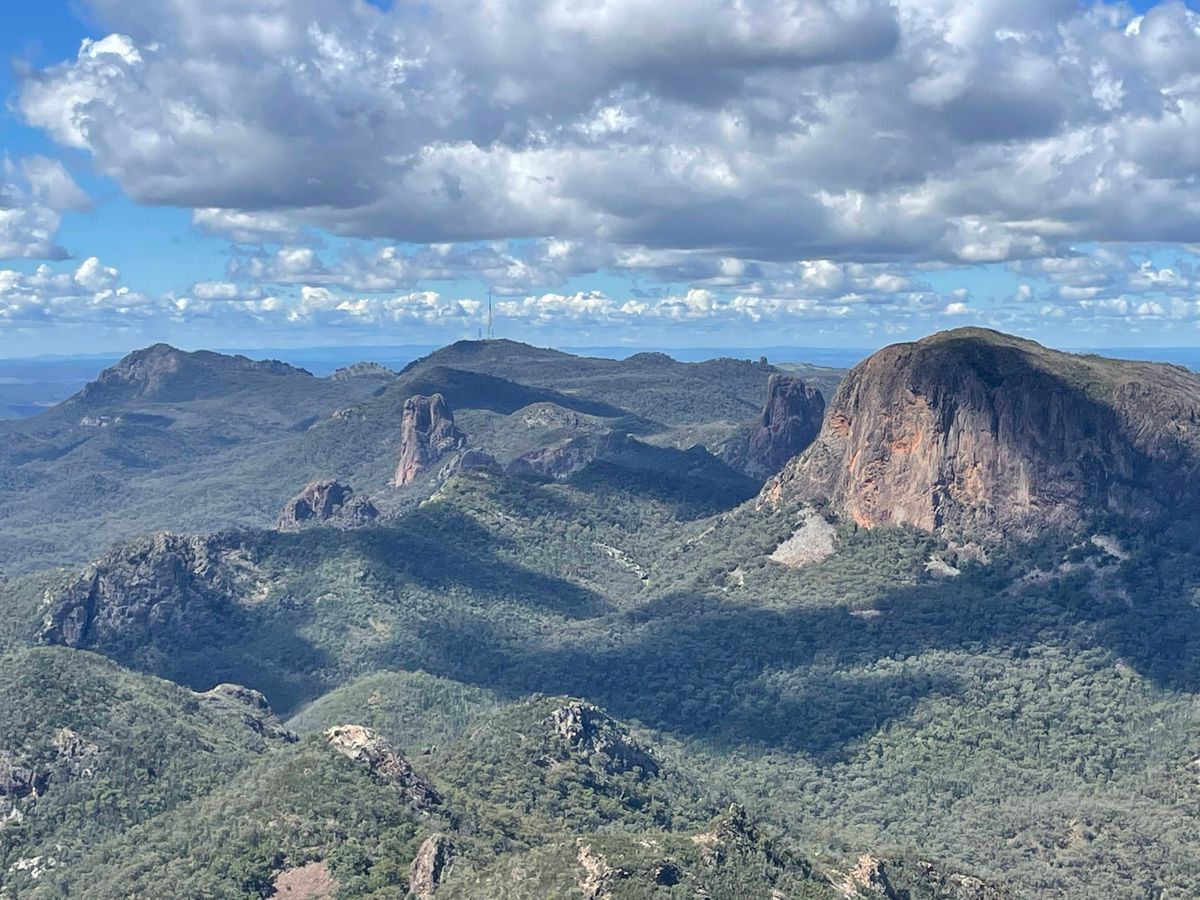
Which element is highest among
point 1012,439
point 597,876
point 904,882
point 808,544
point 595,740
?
point 1012,439

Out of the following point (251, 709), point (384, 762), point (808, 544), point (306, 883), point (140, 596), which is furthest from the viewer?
point (808, 544)

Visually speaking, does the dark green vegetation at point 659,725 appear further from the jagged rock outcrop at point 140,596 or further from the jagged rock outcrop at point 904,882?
the jagged rock outcrop at point 140,596

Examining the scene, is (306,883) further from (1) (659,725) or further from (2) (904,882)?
(1) (659,725)

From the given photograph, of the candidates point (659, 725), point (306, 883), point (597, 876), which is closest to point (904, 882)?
point (597, 876)

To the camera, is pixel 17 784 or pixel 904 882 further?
pixel 17 784

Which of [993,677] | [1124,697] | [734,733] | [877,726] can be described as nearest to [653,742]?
[734,733]
